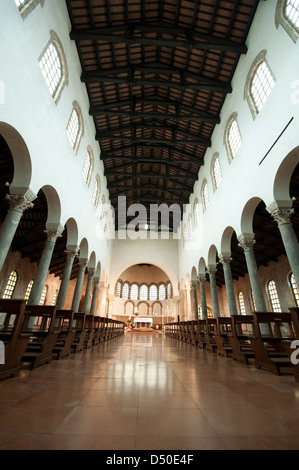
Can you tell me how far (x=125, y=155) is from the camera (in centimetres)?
1759

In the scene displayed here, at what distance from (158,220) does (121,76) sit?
1456 centimetres

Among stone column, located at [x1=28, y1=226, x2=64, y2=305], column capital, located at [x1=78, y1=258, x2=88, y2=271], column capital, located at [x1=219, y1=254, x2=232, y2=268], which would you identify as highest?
column capital, located at [x1=78, y1=258, x2=88, y2=271]

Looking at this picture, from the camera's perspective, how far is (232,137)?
1109 centimetres

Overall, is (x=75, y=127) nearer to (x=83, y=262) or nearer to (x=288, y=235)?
(x=83, y=262)

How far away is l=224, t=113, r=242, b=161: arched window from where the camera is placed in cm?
1041

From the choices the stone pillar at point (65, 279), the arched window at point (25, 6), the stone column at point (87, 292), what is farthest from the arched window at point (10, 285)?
the arched window at point (25, 6)

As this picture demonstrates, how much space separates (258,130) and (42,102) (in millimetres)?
7582

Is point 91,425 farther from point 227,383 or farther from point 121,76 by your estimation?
point 121,76

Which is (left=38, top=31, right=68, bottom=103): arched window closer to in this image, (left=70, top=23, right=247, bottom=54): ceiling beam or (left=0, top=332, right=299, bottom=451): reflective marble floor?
(left=70, top=23, right=247, bottom=54): ceiling beam

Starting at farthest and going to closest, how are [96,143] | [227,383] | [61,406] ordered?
[96,143]
[227,383]
[61,406]

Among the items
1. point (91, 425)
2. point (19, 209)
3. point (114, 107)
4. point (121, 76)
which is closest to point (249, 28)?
point (121, 76)

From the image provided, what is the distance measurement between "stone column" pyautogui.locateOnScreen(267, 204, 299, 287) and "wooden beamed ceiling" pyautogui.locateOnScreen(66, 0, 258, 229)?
24.6 feet

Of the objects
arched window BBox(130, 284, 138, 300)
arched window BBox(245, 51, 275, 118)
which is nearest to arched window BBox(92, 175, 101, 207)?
arched window BBox(245, 51, 275, 118)

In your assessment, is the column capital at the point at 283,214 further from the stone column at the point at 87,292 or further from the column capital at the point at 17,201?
the stone column at the point at 87,292
